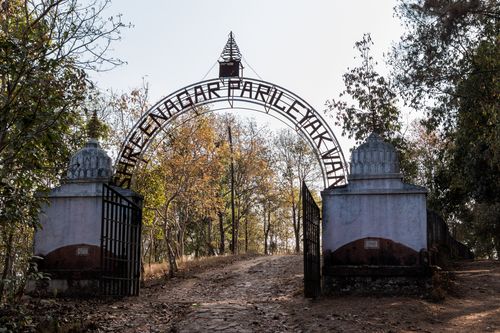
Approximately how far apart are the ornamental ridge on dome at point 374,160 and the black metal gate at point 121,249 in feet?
16.5

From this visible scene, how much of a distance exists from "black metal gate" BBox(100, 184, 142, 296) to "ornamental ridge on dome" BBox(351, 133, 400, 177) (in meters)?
5.03

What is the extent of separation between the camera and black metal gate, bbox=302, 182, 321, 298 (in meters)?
11.3

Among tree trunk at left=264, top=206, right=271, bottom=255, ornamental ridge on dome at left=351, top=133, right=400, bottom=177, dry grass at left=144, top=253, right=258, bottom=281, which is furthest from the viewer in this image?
tree trunk at left=264, top=206, right=271, bottom=255

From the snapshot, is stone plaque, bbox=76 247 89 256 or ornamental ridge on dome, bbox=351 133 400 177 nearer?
ornamental ridge on dome, bbox=351 133 400 177

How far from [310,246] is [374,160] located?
2354mm

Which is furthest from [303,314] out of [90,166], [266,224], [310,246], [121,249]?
[266,224]

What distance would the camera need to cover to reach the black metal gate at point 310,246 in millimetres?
11305

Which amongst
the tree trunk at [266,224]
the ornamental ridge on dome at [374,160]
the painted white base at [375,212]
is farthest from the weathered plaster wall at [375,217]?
the tree trunk at [266,224]

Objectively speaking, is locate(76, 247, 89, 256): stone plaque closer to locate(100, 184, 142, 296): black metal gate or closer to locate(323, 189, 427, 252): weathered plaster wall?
locate(100, 184, 142, 296): black metal gate

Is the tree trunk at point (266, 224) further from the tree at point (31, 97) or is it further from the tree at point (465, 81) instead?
the tree at point (31, 97)

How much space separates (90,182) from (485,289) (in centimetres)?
957

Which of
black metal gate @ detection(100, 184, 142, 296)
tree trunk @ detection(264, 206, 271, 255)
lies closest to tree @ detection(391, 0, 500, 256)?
black metal gate @ detection(100, 184, 142, 296)

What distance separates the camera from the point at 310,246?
Result: 11742 mm

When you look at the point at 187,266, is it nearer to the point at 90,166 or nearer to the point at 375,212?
the point at 90,166
